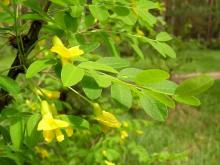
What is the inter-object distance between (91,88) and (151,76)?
125mm

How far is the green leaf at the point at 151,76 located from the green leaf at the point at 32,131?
24cm

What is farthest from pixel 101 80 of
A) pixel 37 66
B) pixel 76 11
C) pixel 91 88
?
pixel 76 11

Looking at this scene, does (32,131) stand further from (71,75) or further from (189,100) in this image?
(189,100)

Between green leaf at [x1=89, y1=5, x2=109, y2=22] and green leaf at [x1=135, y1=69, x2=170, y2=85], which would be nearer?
green leaf at [x1=135, y1=69, x2=170, y2=85]

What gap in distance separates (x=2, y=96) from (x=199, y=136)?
4755 millimetres

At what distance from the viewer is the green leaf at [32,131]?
901 mm

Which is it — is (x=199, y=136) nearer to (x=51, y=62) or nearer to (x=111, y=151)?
(x=111, y=151)

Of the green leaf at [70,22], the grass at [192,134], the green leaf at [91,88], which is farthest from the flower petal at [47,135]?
the grass at [192,134]

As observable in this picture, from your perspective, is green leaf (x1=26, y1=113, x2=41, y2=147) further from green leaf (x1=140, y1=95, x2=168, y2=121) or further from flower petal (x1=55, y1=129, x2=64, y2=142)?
green leaf (x1=140, y1=95, x2=168, y2=121)

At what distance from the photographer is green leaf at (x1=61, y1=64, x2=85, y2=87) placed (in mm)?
802

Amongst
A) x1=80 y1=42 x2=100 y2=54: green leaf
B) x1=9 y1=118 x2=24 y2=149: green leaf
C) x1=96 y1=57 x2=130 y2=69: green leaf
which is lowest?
x1=9 y1=118 x2=24 y2=149: green leaf

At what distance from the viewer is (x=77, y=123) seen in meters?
0.92

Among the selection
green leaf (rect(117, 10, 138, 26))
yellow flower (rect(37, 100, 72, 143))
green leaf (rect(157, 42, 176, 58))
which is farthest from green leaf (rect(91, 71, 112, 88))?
green leaf (rect(157, 42, 176, 58))

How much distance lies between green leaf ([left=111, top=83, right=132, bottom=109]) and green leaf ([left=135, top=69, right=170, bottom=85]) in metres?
0.04
